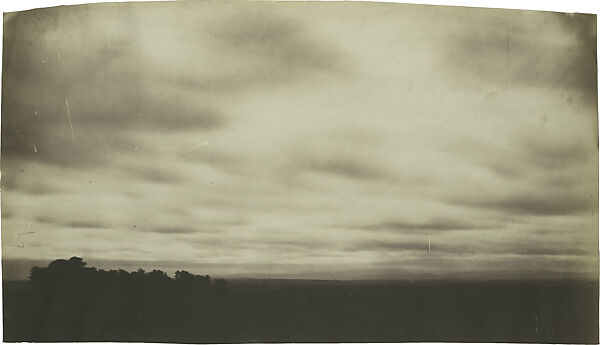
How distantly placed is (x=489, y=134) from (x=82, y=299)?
1.58 m

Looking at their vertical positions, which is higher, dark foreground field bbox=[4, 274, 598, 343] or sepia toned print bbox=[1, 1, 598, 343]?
sepia toned print bbox=[1, 1, 598, 343]

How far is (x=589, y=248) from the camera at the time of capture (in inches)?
93.1

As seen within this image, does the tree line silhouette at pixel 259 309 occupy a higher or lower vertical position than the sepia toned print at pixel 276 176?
lower

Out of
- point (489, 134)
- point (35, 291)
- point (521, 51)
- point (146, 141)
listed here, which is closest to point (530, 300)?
point (489, 134)

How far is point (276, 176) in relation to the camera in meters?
2.31

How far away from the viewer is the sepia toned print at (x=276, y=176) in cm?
231

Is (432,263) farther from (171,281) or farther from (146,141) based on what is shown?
(146,141)

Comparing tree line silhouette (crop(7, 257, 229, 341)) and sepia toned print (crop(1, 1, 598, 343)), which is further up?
sepia toned print (crop(1, 1, 598, 343))

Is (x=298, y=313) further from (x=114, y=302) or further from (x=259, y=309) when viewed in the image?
(x=114, y=302)

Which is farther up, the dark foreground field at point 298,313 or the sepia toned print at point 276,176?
the sepia toned print at point 276,176

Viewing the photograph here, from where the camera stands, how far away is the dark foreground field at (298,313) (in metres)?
2.30

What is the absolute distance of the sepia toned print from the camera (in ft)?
7.57

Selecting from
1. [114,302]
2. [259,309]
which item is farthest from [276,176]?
[114,302]

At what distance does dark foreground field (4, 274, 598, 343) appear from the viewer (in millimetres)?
2305
